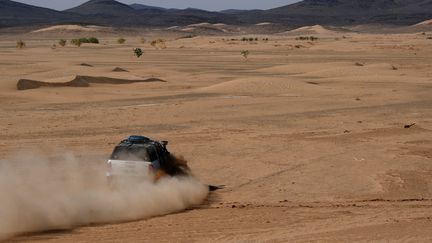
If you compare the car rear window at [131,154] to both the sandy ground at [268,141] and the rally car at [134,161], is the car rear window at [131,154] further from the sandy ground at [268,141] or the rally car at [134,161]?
the sandy ground at [268,141]

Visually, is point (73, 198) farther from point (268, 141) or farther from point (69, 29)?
point (69, 29)

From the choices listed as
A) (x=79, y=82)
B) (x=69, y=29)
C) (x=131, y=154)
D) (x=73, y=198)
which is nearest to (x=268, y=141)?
(x=131, y=154)

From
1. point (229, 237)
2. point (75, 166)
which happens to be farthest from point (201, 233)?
point (75, 166)

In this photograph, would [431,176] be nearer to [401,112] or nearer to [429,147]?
[429,147]

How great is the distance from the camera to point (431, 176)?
18.3m

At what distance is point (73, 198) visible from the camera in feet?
44.7

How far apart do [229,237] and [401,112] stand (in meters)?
20.6

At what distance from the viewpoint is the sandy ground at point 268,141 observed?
1251 cm

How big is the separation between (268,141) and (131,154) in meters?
9.47

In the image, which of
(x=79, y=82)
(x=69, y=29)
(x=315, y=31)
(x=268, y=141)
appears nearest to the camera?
(x=268, y=141)

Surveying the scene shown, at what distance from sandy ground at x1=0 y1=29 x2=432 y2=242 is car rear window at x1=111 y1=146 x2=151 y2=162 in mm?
1322

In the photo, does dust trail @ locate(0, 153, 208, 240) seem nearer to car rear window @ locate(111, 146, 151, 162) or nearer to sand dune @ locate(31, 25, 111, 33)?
car rear window @ locate(111, 146, 151, 162)

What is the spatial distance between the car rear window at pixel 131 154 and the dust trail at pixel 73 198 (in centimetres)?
48

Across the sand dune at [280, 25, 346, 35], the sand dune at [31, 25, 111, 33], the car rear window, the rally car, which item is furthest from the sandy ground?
the sand dune at [280, 25, 346, 35]
